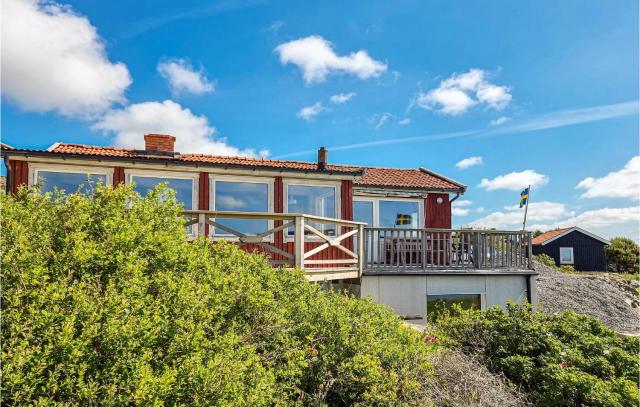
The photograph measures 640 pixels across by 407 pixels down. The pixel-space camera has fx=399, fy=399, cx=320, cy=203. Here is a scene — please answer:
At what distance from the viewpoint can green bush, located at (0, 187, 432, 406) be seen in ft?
7.45

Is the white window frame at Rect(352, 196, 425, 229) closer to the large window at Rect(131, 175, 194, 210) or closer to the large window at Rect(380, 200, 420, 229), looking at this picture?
the large window at Rect(380, 200, 420, 229)

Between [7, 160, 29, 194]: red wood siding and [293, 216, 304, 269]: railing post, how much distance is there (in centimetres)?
624

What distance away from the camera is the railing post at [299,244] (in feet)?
23.9

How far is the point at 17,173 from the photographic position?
8789 millimetres

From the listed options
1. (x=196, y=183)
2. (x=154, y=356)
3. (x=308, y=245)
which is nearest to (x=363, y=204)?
(x=308, y=245)

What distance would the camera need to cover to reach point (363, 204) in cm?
1302

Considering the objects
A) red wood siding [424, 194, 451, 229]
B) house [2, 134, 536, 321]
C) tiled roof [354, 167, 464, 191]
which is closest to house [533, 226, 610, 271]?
tiled roof [354, 167, 464, 191]

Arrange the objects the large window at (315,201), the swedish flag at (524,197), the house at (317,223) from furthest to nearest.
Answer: the swedish flag at (524,197), the large window at (315,201), the house at (317,223)

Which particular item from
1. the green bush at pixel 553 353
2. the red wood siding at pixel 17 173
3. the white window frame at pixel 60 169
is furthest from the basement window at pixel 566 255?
the red wood siding at pixel 17 173

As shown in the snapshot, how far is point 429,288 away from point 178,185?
681 centimetres

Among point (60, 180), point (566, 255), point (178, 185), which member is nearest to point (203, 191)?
point (178, 185)

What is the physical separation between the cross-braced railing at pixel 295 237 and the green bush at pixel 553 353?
9.22 feet

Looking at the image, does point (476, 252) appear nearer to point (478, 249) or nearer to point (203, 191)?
point (478, 249)

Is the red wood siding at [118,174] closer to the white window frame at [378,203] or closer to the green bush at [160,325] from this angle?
the green bush at [160,325]
